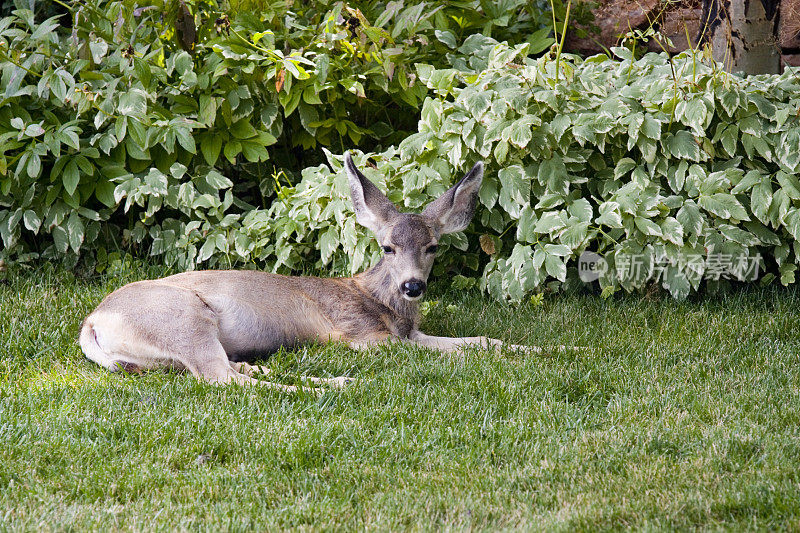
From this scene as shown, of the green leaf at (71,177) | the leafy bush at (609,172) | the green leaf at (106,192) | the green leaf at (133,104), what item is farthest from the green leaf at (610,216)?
the green leaf at (71,177)

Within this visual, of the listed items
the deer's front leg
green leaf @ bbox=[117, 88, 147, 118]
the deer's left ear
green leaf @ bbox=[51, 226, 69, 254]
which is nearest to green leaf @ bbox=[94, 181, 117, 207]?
green leaf @ bbox=[51, 226, 69, 254]

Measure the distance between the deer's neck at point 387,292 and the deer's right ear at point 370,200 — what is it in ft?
0.83

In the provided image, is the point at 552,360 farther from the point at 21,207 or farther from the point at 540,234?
the point at 21,207

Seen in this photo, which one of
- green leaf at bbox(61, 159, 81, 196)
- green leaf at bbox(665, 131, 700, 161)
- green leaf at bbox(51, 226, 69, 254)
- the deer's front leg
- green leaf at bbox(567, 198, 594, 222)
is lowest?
green leaf at bbox(51, 226, 69, 254)

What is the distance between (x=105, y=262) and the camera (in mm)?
6836

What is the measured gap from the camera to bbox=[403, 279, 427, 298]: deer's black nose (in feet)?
16.4

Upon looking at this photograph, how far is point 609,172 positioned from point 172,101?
3.22m

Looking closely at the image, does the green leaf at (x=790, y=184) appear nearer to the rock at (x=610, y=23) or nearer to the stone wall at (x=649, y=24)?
the stone wall at (x=649, y=24)

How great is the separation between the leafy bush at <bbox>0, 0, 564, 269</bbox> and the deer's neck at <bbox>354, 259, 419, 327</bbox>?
121 cm

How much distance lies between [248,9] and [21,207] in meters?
2.21

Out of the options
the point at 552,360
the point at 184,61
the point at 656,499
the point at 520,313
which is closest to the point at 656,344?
the point at 552,360

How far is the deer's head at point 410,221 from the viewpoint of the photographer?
5227mm

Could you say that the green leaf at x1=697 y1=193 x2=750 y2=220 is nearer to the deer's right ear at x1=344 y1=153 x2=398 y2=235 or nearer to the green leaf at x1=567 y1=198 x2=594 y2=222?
the green leaf at x1=567 y1=198 x2=594 y2=222

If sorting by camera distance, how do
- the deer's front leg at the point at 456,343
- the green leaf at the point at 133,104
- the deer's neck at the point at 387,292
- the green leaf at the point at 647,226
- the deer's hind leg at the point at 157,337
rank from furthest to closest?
the green leaf at the point at 133,104, the green leaf at the point at 647,226, the deer's neck at the point at 387,292, the deer's front leg at the point at 456,343, the deer's hind leg at the point at 157,337
